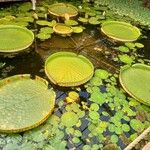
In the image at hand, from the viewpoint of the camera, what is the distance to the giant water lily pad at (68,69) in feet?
12.8

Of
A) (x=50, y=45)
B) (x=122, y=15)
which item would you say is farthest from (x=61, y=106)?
(x=122, y=15)

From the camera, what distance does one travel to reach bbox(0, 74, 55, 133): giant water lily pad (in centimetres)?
319

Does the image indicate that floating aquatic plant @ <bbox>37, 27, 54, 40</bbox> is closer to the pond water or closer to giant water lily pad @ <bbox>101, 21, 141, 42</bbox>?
the pond water

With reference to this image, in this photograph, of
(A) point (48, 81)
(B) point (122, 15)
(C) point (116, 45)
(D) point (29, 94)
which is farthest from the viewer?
(B) point (122, 15)

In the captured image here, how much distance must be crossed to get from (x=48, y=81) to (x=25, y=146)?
1194 millimetres

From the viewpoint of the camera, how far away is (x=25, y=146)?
304 centimetres

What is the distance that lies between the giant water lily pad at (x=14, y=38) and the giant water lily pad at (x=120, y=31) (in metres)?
1.48

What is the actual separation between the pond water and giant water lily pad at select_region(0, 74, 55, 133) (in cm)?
12

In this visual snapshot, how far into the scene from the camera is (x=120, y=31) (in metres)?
5.27

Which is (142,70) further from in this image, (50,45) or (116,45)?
(50,45)

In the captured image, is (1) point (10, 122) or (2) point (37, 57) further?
(2) point (37, 57)

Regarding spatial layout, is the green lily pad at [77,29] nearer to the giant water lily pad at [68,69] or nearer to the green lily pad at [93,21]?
the green lily pad at [93,21]

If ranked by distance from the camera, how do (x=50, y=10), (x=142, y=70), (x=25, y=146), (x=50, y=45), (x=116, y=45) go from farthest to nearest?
(x=50, y=10) < (x=116, y=45) < (x=50, y=45) < (x=142, y=70) < (x=25, y=146)

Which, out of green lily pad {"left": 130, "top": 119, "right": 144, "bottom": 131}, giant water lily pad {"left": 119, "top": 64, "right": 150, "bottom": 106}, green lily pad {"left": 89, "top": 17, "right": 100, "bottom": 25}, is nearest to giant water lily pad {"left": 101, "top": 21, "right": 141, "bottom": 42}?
green lily pad {"left": 89, "top": 17, "right": 100, "bottom": 25}
